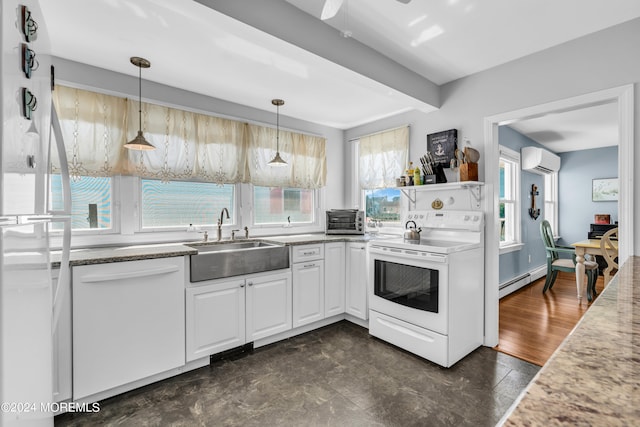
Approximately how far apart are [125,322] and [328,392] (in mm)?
1477

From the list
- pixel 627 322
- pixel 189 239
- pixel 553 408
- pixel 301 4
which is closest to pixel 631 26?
pixel 301 4

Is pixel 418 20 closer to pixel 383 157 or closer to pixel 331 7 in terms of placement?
pixel 331 7

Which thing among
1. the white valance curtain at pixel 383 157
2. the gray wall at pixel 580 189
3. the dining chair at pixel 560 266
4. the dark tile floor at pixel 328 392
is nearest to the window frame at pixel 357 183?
the white valance curtain at pixel 383 157

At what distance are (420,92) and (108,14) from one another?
2509mm

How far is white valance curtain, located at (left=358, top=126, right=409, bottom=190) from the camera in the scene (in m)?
3.50

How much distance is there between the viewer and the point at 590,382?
424 mm

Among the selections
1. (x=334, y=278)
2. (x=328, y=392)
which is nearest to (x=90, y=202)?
(x=334, y=278)

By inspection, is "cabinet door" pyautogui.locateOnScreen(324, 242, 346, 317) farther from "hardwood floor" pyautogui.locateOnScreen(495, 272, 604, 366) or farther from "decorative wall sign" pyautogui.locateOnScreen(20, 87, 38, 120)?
"decorative wall sign" pyautogui.locateOnScreen(20, 87, 38, 120)

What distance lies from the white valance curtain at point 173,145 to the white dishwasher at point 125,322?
1033 mm

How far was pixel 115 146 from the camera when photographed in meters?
2.53

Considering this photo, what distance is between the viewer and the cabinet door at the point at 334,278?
124 inches

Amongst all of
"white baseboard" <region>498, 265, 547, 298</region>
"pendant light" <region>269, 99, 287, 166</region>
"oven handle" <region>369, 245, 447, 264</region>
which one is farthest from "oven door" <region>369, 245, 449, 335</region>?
"white baseboard" <region>498, 265, 547, 298</region>

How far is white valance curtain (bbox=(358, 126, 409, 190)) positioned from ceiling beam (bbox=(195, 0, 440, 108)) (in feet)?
2.63

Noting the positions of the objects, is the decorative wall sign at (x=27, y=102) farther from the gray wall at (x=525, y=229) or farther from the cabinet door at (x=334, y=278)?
the gray wall at (x=525, y=229)
